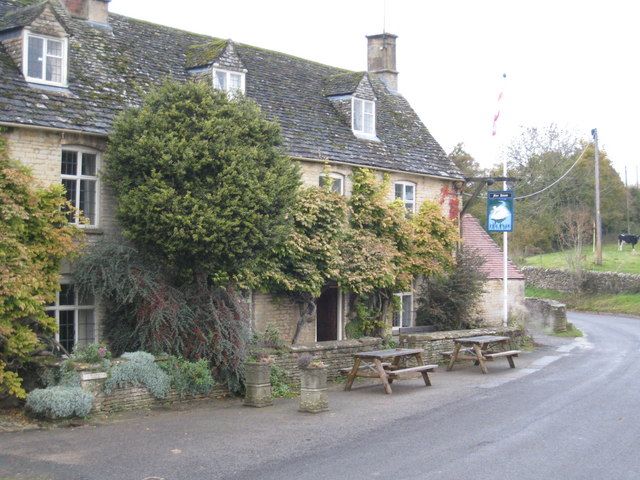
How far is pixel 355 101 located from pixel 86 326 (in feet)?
39.9

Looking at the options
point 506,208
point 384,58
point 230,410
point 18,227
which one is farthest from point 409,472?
point 384,58

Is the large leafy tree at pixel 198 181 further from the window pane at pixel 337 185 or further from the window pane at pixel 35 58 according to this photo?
the window pane at pixel 337 185

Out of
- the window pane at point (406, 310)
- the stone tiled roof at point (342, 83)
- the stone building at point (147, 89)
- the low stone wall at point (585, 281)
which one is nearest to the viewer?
the stone building at point (147, 89)

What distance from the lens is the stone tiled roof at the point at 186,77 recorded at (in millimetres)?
17391

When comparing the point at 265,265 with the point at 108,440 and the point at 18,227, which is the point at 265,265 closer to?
the point at 18,227

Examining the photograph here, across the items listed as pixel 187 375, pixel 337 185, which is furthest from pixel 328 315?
pixel 187 375

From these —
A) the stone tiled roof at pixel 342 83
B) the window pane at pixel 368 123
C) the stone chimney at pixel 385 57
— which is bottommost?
the window pane at pixel 368 123

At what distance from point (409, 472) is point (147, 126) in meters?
9.54

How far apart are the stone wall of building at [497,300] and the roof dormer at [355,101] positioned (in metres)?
8.73

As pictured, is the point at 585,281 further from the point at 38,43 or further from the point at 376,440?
the point at 376,440

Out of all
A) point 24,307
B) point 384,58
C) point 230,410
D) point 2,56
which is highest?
point 384,58

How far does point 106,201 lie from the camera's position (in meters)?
18.0

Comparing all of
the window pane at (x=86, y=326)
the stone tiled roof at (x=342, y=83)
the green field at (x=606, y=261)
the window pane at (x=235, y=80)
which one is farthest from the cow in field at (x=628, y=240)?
the window pane at (x=86, y=326)

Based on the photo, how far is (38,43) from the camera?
17.8 m
